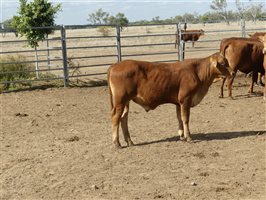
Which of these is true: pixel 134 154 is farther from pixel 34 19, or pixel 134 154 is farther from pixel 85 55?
pixel 85 55

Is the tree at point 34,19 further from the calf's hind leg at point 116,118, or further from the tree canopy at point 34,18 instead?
the calf's hind leg at point 116,118

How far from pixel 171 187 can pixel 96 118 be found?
14.2ft

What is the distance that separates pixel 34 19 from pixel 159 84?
26.3ft

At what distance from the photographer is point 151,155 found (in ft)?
22.9

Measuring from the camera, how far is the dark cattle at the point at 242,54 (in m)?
11.7

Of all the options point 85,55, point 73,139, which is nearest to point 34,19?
point 73,139

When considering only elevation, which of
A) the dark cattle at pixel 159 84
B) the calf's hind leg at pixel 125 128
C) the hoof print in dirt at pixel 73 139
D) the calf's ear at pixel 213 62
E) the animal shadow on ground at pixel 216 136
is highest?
the calf's ear at pixel 213 62

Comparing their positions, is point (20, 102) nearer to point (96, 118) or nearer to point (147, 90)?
point (96, 118)

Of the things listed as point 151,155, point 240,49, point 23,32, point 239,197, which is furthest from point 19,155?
point 23,32

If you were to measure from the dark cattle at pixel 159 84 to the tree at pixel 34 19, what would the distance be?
24.2ft

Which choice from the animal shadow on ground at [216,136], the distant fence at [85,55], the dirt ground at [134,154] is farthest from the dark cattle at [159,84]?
the distant fence at [85,55]

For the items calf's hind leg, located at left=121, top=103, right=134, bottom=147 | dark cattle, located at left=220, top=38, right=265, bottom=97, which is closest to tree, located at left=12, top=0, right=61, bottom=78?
dark cattle, located at left=220, top=38, right=265, bottom=97

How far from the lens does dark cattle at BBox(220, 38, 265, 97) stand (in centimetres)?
1170

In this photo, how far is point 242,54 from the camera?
11.7 m
